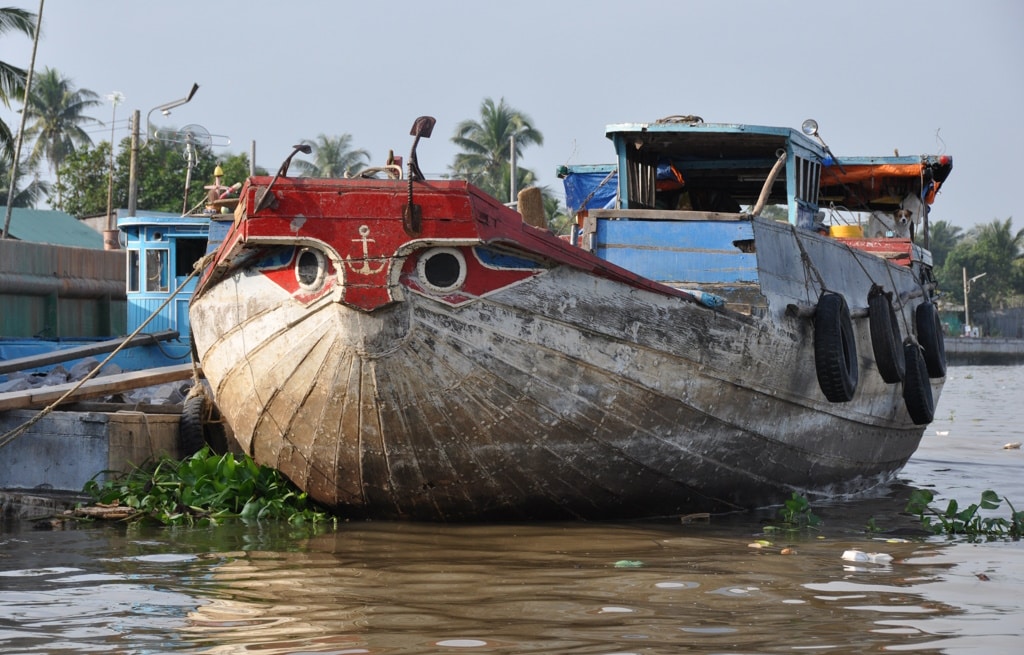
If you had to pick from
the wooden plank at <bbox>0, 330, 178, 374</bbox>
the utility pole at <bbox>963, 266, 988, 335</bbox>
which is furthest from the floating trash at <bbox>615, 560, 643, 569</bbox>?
the utility pole at <bbox>963, 266, 988, 335</bbox>

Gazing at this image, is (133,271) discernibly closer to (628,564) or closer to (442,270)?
(442,270)

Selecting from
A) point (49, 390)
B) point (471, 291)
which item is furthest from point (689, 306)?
point (49, 390)

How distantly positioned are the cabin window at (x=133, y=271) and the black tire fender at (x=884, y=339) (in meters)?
9.49

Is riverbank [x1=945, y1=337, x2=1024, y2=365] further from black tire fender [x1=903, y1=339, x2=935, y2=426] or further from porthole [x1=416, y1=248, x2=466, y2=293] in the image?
porthole [x1=416, y1=248, x2=466, y2=293]

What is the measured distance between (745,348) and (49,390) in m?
4.44

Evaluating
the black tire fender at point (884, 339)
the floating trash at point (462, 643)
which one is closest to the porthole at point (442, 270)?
the floating trash at point (462, 643)

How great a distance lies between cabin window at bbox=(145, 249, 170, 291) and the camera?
48.0ft

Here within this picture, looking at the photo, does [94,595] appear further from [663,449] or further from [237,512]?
[663,449]

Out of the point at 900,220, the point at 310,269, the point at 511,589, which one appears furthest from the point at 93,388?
the point at 900,220

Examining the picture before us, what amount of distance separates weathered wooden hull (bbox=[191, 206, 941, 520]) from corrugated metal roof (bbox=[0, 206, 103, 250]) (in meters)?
20.2

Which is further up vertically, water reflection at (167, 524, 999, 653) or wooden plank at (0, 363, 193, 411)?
wooden plank at (0, 363, 193, 411)

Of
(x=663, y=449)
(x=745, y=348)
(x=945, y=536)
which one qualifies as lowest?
(x=945, y=536)

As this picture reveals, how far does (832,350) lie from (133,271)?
1004 centimetres

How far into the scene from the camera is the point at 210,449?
25.3ft
